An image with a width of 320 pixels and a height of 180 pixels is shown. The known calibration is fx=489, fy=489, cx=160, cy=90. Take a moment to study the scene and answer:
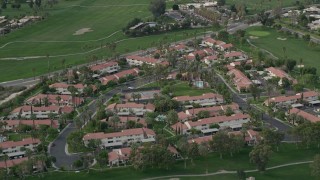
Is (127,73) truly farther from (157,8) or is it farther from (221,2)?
(221,2)

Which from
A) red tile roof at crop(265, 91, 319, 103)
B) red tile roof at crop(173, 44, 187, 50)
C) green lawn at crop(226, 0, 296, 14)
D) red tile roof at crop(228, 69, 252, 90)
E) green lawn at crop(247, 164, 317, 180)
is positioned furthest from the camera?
green lawn at crop(226, 0, 296, 14)

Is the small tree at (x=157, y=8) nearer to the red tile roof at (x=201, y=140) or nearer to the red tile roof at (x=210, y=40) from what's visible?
the red tile roof at (x=210, y=40)

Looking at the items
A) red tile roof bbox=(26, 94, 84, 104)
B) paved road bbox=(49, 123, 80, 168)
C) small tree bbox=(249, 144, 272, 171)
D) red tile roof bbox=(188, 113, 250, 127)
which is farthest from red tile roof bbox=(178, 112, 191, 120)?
red tile roof bbox=(26, 94, 84, 104)

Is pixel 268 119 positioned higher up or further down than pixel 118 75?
further down

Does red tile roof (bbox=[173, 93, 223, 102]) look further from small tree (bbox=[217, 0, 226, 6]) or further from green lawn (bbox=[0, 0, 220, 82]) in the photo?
small tree (bbox=[217, 0, 226, 6])

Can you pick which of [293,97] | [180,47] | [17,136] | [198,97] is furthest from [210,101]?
[180,47]

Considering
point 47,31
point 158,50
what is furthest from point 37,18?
point 158,50
